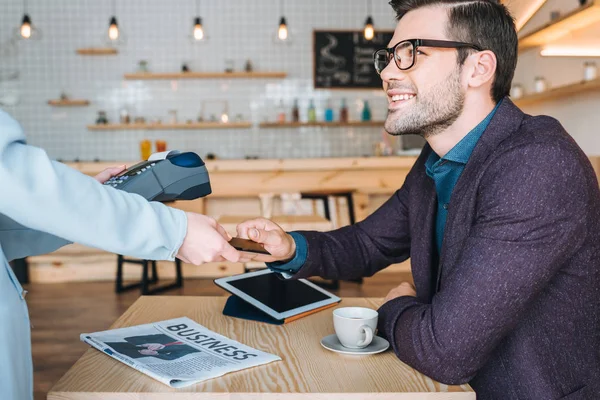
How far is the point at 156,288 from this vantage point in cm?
441

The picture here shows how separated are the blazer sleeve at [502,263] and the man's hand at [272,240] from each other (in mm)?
338


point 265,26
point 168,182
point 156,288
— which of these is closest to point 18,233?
point 168,182

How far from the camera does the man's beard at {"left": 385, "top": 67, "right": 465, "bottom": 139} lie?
1345mm

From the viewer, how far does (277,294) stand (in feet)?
4.48

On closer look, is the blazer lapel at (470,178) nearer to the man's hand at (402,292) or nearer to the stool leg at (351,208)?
the man's hand at (402,292)

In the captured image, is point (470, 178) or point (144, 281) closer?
point (470, 178)

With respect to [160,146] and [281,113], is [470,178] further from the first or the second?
[281,113]

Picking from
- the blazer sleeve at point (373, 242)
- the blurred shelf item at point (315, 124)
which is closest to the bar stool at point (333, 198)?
the blurred shelf item at point (315, 124)

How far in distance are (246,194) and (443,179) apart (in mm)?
3677

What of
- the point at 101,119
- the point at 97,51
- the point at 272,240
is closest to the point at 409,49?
the point at 272,240

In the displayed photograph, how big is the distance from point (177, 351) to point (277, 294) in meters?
0.36

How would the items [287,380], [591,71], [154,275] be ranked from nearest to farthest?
[287,380], [591,71], [154,275]

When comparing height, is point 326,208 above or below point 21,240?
below

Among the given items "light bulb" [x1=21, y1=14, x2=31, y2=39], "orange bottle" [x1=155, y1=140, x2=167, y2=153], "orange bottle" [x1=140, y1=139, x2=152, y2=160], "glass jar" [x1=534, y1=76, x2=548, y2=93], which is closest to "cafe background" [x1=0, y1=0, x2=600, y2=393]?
"orange bottle" [x1=140, y1=139, x2=152, y2=160]
